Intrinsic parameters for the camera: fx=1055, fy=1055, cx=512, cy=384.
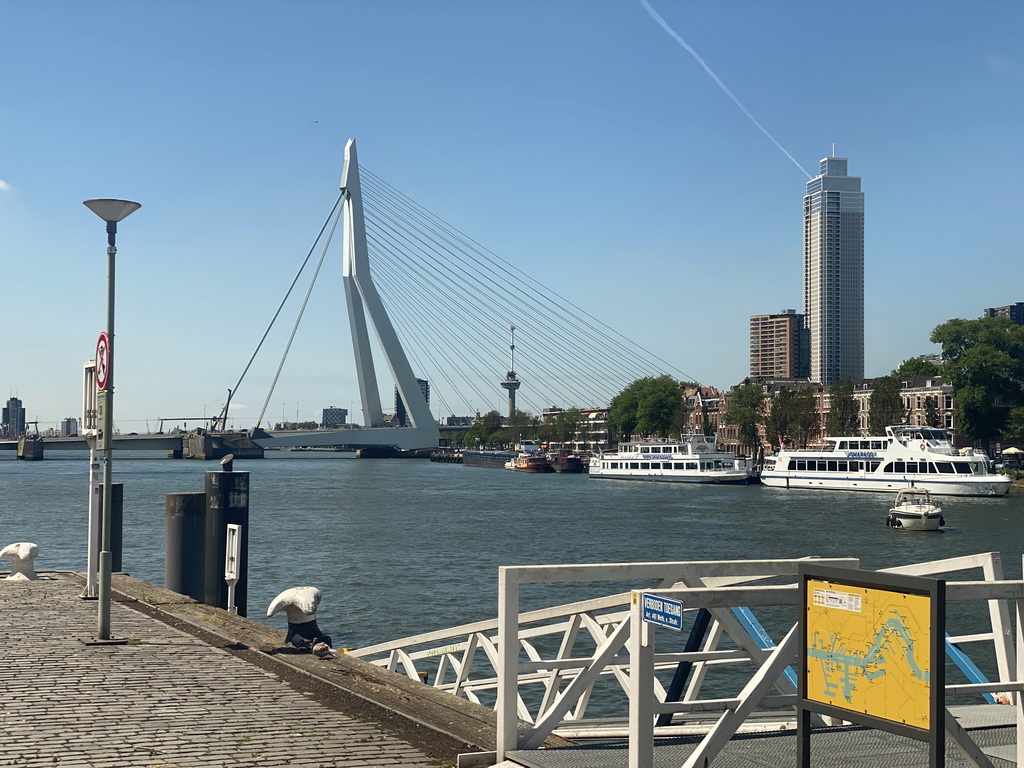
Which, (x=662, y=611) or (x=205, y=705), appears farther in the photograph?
(x=205, y=705)

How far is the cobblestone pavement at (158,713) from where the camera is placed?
264 inches

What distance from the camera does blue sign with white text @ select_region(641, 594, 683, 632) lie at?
16.8 feet

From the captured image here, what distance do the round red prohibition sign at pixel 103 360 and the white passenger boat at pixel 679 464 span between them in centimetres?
8139

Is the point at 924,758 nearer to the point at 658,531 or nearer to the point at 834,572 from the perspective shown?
the point at 834,572

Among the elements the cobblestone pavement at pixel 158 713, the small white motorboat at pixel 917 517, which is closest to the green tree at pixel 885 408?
the small white motorboat at pixel 917 517

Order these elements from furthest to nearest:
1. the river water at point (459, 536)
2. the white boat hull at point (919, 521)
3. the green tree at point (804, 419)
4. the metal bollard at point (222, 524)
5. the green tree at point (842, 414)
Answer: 1. the green tree at point (804, 419)
2. the green tree at point (842, 414)
3. the white boat hull at point (919, 521)
4. the river water at point (459, 536)
5. the metal bollard at point (222, 524)

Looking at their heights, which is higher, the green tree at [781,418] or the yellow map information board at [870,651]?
the green tree at [781,418]

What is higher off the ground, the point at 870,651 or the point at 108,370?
the point at 108,370

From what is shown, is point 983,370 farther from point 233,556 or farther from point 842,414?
point 233,556

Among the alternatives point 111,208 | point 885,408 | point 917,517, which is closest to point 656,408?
point 885,408

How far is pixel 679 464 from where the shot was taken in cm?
9438

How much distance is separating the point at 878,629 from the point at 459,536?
36797mm

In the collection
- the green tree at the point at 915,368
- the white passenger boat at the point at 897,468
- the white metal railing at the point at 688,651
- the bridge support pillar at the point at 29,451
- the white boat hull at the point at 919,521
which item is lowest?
the bridge support pillar at the point at 29,451

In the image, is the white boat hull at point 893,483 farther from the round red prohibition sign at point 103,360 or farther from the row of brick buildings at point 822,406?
the round red prohibition sign at point 103,360
